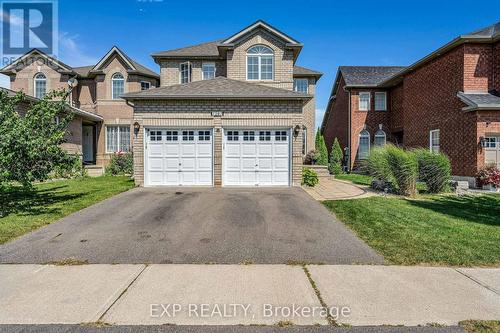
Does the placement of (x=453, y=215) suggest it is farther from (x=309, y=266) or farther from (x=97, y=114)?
(x=97, y=114)

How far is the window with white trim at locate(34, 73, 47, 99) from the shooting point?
74.1ft

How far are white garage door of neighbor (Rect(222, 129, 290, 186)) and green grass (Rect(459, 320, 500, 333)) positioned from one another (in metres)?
10.5

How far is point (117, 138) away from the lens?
2277cm

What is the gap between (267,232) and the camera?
6.84m

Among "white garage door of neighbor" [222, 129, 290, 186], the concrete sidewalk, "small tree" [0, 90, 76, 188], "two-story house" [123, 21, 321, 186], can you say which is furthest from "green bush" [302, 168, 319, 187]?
"small tree" [0, 90, 76, 188]

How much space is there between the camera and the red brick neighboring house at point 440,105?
1441 cm

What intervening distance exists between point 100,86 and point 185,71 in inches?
273

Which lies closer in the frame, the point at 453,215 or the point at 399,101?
the point at 453,215

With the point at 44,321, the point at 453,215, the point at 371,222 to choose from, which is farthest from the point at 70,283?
the point at 453,215

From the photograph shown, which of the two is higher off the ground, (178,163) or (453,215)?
(178,163)

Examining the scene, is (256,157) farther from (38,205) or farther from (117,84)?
(117,84)

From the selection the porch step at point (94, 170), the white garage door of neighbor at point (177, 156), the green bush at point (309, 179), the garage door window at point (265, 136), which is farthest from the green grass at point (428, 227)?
the porch step at point (94, 170)

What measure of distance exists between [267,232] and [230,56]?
14036mm

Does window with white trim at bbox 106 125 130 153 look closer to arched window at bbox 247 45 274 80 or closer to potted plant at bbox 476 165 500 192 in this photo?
arched window at bbox 247 45 274 80
